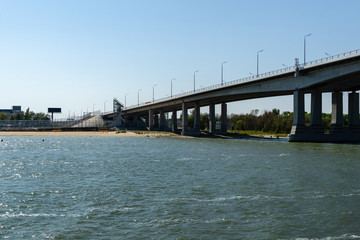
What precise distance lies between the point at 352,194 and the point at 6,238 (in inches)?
724

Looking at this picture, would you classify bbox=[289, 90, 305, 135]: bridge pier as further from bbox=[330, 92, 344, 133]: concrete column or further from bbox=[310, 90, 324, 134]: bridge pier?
bbox=[330, 92, 344, 133]: concrete column

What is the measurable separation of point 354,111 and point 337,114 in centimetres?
589

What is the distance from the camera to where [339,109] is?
9206 cm

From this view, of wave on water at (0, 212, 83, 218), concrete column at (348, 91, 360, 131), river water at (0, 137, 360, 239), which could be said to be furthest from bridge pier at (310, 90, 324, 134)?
wave on water at (0, 212, 83, 218)

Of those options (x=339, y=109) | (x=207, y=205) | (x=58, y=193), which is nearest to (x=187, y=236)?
(x=207, y=205)

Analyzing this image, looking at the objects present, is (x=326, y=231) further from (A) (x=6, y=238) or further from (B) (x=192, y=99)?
(B) (x=192, y=99)

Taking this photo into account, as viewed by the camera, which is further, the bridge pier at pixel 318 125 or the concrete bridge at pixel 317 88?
the bridge pier at pixel 318 125

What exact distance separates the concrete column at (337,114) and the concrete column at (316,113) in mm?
→ 8288

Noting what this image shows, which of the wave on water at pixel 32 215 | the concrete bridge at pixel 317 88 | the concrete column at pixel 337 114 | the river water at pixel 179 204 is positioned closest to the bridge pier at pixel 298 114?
the concrete bridge at pixel 317 88

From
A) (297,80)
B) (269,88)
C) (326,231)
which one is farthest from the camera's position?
(269,88)

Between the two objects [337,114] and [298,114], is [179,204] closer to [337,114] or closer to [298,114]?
[298,114]

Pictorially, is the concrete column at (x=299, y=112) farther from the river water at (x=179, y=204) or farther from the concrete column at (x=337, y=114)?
the river water at (x=179, y=204)

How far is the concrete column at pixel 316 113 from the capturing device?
3258 inches

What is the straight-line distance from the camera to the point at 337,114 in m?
91.1
